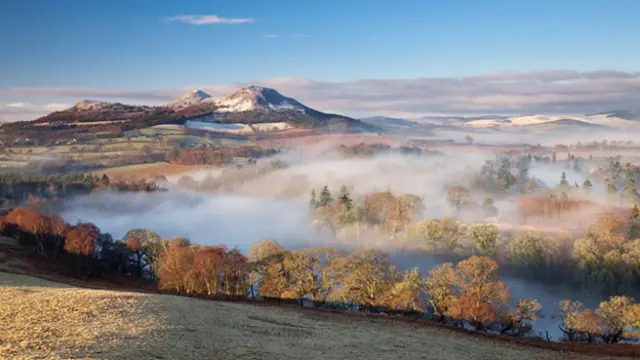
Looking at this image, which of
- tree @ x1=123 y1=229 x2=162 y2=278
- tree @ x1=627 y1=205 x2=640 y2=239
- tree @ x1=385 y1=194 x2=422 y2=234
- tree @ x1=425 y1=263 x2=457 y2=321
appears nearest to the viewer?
tree @ x1=425 y1=263 x2=457 y2=321

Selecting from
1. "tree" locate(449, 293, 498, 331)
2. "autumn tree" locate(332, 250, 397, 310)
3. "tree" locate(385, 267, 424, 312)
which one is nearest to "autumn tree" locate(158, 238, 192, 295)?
"autumn tree" locate(332, 250, 397, 310)

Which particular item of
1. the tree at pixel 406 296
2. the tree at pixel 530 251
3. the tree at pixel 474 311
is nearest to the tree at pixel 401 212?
the tree at pixel 530 251

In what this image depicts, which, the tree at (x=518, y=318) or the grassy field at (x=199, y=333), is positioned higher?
the grassy field at (x=199, y=333)

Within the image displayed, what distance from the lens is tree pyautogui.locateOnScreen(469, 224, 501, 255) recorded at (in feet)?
380

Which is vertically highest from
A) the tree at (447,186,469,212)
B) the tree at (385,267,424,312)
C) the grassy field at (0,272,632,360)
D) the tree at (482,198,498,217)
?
the grassy field at (0,272,632,360)

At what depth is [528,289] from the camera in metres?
Answer: 104

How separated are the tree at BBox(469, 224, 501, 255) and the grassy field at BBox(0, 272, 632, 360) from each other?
193 feet

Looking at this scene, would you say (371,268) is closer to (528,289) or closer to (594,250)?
(528,289)

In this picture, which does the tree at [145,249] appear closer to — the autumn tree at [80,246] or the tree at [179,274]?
the autumn tree at [80,246]

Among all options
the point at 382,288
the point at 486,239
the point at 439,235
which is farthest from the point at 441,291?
the point at 486,239

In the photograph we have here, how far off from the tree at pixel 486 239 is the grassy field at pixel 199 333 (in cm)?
5894

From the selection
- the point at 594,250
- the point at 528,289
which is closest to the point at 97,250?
the point at 528,289

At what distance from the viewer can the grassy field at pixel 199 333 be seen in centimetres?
3762

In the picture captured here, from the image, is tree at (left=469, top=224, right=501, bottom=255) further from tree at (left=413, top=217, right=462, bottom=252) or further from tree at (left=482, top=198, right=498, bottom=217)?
tree at (left=482, top=198, right=498, bottom=217)
